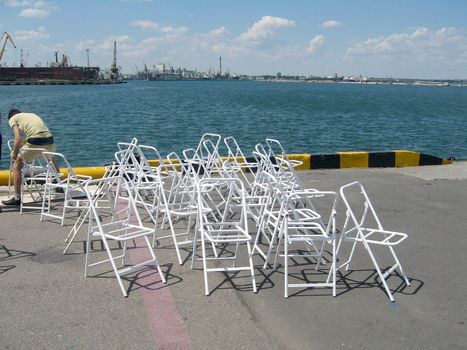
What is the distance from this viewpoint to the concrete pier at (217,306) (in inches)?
150

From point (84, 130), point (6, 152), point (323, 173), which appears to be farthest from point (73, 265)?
point (84, 130)

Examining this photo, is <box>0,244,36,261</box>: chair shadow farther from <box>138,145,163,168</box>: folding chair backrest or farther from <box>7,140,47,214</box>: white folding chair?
<box>138,145,163,168</box>: folding chair backrest

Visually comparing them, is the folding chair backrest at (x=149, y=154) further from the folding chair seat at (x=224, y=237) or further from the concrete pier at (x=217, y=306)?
the concrete pier at (x=217, y=306)

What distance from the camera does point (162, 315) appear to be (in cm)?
416

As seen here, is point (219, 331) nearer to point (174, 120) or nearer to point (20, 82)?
point (174, 120)

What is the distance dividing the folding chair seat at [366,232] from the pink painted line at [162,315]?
1655mm

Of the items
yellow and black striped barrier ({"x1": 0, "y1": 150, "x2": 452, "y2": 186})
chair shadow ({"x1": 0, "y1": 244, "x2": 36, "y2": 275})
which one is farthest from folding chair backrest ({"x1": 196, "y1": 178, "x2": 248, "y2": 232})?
yellow and black striped barrier ({"x1": 0, "y1": 150, "x2": 452, "y2": 186})

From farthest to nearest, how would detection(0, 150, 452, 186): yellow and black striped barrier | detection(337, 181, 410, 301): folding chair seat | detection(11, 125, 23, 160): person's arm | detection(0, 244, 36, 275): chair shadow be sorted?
detection(0, 150, 452, 186): yellow and black striped barrier
detection(11, 125, 23, 160): person's arm
detection(0, 244, 36, 275): chair shadow
detection(337, 181, 410, 301): folding chair seat

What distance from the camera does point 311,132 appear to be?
3125 cm

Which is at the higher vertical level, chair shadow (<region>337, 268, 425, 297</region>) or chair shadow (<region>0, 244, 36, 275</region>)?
chair shadow (<region>0, 244, 36, 275</region>)

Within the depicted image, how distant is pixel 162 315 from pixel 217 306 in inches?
19.2

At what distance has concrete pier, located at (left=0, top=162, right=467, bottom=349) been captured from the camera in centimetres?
380

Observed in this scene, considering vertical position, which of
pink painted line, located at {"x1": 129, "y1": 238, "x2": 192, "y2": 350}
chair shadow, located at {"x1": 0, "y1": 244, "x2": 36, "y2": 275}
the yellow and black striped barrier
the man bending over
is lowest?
pink painted line, located at {"x1": 129, "y1": 238, "x2": 192, "y2": 350}

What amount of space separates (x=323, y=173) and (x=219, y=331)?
773cm
